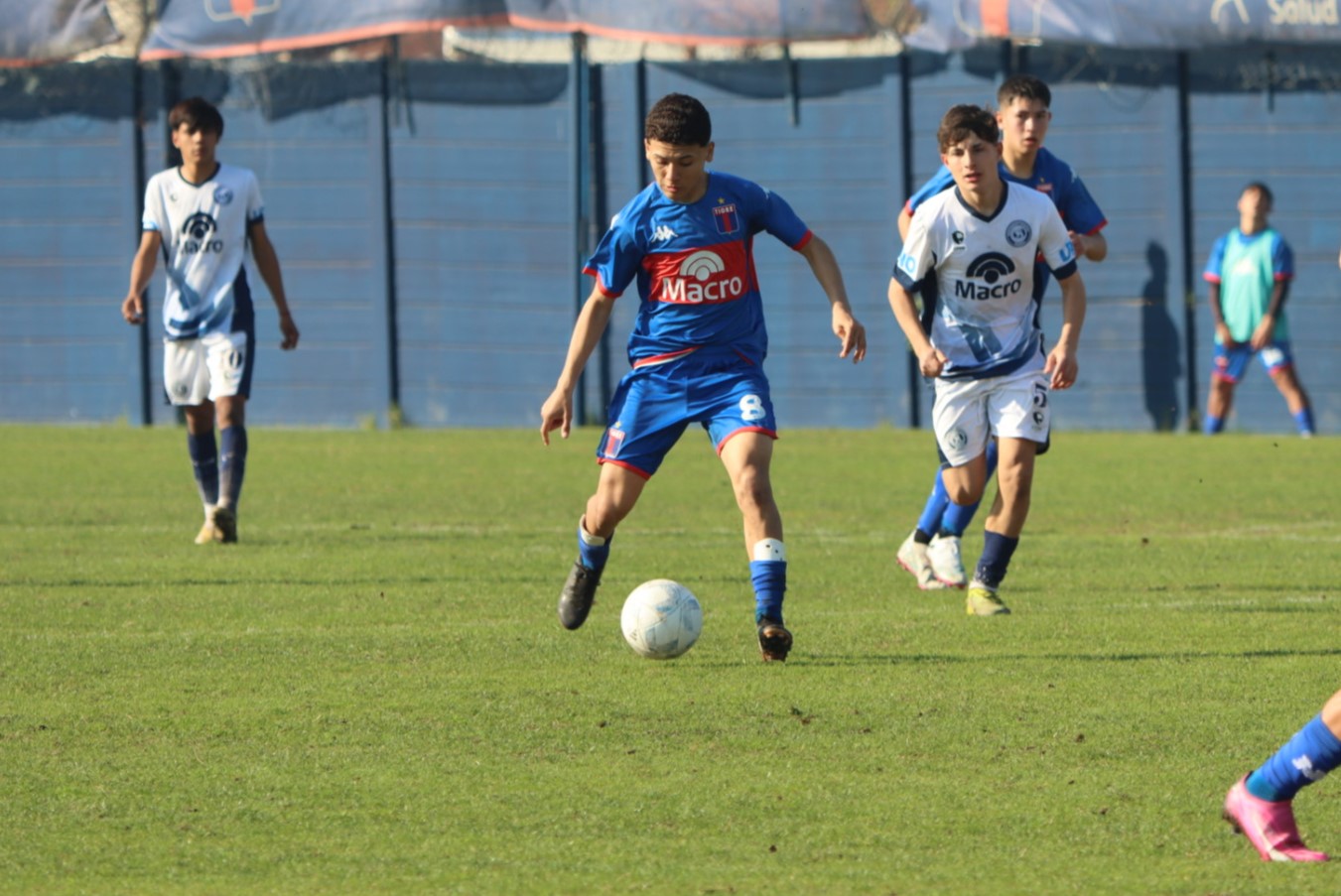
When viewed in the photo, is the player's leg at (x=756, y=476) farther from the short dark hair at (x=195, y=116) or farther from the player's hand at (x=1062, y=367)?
the short dark hair at (x=195, y=116)

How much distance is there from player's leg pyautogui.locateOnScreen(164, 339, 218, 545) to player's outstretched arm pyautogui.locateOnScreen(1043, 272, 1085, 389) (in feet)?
15.8

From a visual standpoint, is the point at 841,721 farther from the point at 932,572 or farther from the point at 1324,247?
the point at 1324,247

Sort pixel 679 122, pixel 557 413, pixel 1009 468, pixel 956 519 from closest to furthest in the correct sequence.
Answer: pixel 679 122 → pixel 557 413 → pixel 1009 468 → pixel 956 519

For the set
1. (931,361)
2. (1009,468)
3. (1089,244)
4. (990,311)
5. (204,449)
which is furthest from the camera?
(204,449)

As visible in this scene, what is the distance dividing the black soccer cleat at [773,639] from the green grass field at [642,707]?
2.8 inches

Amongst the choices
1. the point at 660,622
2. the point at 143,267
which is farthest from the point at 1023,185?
the point at 143,267

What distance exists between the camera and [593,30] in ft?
61.8

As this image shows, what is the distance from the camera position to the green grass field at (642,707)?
484 centimetres

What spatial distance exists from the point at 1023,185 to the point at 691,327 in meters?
1.95

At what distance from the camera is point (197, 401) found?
11.4 m

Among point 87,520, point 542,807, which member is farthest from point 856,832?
point 87,520

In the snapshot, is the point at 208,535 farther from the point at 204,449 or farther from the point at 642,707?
the point at 642,707

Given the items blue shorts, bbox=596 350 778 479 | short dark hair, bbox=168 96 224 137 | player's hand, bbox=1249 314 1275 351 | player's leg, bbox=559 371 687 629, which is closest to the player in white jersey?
blue shorts, bbox=596 350 778 479

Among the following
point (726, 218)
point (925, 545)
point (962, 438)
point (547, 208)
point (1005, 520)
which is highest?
point (726, 218)
